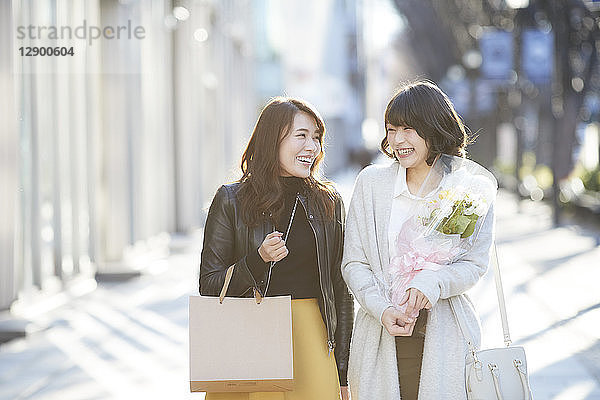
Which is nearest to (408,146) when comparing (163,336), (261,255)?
(261,255)

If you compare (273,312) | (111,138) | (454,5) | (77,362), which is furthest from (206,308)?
(454,5)

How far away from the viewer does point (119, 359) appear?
25.0 feet

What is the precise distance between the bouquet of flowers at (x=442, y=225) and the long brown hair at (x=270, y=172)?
0.40 meters

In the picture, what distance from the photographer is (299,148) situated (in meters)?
3.52

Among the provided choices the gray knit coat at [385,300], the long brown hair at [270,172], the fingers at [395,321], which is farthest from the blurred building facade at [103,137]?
the fingers at [395,321]

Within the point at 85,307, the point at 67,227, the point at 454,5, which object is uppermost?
the point at 454,5

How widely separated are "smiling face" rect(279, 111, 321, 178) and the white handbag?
936 millimetres

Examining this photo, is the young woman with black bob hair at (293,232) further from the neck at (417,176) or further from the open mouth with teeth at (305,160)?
the neck at (417,176)

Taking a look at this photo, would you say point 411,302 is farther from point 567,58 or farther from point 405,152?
point 567,58

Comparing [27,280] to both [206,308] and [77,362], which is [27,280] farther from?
[206,308]

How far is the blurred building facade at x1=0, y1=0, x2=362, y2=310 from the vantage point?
8773 millimetres

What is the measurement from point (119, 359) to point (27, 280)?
2.79 metres

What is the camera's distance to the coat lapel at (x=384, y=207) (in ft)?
11.1

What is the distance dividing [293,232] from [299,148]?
1.05 feet
